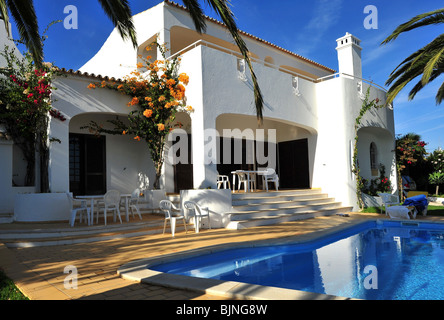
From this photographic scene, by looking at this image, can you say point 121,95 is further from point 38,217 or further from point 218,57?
point 38,217

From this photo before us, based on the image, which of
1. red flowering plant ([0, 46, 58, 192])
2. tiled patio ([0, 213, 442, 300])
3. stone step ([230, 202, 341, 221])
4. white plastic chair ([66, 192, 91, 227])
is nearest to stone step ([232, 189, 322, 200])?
stone step ([230, 202, 341, 221])

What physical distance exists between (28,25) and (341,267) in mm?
7208

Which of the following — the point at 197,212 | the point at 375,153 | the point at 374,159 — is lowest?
the point at 197,212

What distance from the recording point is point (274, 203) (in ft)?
35.4

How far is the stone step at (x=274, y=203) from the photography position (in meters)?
9.90

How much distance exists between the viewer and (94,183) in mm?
12141

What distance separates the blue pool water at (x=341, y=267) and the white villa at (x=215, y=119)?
357 cm

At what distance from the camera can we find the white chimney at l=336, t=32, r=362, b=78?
15570 millimetres

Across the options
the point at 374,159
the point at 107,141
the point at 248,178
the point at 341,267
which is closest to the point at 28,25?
the point at 107,141

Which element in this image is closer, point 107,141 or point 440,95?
point 107,141

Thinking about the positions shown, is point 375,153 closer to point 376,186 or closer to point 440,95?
point 376,186

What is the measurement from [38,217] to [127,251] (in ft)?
14.1

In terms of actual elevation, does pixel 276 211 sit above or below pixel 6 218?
below
